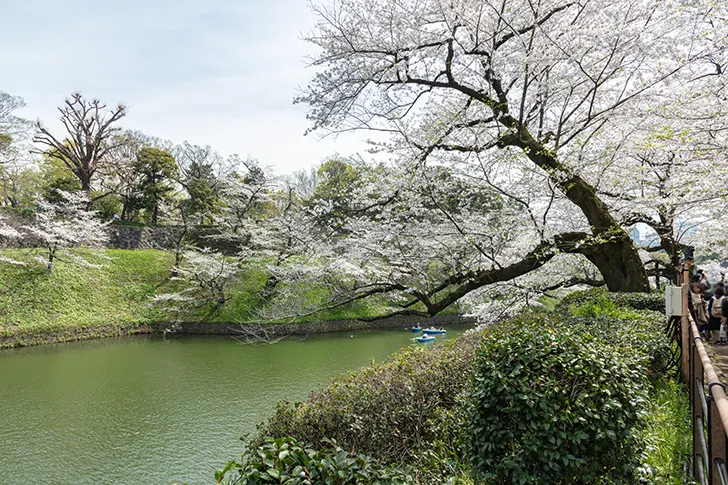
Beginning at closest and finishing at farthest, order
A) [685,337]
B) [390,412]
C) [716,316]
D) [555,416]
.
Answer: [555,416], [685,337], [390,412], [716,316]

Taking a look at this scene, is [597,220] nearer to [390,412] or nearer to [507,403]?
[390,412]

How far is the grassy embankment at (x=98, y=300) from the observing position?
14.1 meters

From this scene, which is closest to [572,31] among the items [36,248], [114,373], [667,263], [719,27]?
[719,27]

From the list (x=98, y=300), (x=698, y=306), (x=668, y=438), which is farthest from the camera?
(x=98, y=300)

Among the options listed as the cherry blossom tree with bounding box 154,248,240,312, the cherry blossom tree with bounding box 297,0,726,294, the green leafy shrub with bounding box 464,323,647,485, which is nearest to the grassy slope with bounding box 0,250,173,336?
the cherry blossom tree with bounding box 154,248,240,312

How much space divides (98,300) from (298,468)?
17544mm

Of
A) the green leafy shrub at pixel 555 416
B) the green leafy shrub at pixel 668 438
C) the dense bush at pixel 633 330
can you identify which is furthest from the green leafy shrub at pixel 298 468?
the dense bush at pixel 633 330

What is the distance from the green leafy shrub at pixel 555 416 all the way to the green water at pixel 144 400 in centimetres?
426

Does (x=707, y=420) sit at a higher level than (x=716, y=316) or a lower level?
lower

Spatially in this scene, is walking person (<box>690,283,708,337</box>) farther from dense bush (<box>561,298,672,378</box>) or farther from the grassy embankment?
the grassy embankment

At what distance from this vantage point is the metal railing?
1.36 meters

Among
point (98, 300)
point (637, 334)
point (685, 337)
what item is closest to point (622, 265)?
point (637, 334)

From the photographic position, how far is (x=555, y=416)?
2.01 meters

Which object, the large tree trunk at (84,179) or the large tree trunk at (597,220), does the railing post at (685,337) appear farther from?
the large tree trunk at (84,179)
